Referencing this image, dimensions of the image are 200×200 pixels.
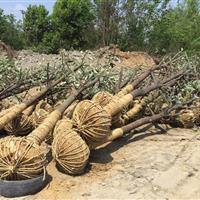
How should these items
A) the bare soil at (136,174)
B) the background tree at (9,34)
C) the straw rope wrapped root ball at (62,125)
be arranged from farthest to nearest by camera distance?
1. the background tree at (9,34)
2. the straw rope wrapped root ball at (62,125)
3. the bare soil at (136,174)

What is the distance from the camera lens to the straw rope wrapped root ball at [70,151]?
3.62 metres

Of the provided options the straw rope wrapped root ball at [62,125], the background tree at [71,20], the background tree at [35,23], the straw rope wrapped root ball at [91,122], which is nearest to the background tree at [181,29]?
the background tree at [71,20]

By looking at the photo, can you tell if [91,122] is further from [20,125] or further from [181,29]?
[181,29]

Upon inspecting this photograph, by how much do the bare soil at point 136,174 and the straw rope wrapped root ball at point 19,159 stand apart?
21 cm

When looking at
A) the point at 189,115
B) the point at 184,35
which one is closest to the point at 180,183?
the point at 189,115

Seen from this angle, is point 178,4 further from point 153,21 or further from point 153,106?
point 153,106

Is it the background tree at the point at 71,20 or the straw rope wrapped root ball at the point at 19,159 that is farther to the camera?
the background tree at the point at 71,20

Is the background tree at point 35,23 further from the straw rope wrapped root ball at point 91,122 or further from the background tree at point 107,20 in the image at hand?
the straw rope wrapped root ball at point 91,122

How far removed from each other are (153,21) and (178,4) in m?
3.74

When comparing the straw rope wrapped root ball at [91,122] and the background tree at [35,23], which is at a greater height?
the background tree at [35,23]

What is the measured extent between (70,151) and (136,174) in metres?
0.60

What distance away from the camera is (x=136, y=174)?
3797 millimetres

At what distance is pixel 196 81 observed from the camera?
18.6ft

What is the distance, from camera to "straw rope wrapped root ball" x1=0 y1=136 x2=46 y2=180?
10.8 ft
